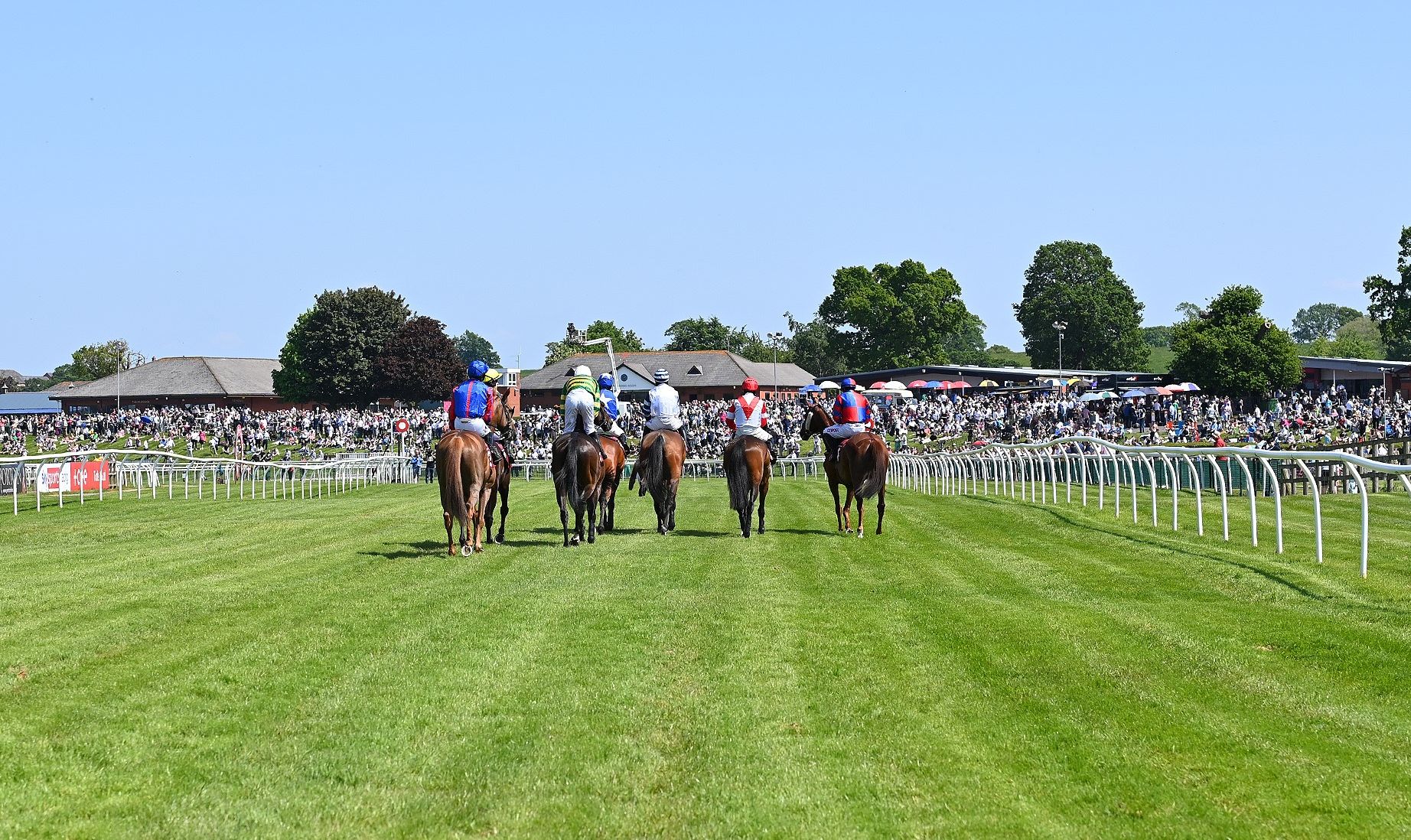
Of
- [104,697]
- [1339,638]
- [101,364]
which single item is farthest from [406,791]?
[101,364]

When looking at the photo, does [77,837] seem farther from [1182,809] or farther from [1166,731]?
[1166,731]

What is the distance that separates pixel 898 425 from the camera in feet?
188

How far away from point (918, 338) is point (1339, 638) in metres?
96.6

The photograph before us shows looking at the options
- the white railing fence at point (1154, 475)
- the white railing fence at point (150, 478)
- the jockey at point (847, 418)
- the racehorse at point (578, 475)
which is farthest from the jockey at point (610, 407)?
the white railing fence at point (150, 478)

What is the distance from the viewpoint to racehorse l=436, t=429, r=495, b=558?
1423 centimetres

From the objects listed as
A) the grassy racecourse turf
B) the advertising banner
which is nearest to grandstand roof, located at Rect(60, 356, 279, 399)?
the advertising banner

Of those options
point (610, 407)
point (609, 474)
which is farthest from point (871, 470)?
point (610, 407)

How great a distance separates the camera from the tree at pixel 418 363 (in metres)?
92.5

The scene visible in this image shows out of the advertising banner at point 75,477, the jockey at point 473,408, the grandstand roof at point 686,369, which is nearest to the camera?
the jockey at point 473,408

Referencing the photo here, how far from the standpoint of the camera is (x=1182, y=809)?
15.9ft

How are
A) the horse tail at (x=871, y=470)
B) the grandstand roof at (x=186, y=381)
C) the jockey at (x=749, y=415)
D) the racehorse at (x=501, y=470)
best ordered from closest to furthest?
the racehorse at (x=501, y=470) < the horse tail at (x=871, y=470) < the jockey at (x=749, y=415) < the grandstand roof at (x=186, y=381)

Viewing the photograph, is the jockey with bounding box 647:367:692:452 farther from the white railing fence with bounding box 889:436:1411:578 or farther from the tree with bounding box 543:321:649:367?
the tree with bounding box 543:321:649:367

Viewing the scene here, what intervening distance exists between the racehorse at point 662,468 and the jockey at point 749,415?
27.2 inches

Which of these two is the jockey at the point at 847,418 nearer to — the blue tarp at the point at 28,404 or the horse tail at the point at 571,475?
the horse tail at the point at 571,475
